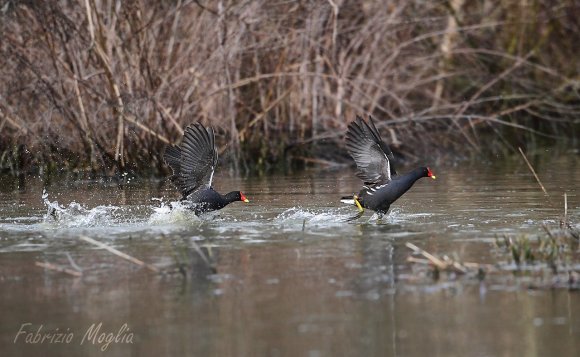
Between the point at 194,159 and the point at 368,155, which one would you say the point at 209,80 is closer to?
the point at 194,159

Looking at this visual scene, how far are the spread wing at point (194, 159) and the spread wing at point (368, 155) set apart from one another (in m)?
1.21

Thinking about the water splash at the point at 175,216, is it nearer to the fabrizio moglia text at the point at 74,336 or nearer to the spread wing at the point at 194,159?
the spread wing at the point at 194,159

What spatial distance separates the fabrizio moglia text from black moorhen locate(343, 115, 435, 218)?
13.8 ft

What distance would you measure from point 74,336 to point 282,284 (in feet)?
4.60

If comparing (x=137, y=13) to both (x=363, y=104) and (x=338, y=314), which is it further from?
(x=338, y=314)

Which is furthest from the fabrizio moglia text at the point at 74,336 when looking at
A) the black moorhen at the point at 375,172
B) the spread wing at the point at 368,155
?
the spread wing at the point at 368,155

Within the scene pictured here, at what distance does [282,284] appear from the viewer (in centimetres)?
618

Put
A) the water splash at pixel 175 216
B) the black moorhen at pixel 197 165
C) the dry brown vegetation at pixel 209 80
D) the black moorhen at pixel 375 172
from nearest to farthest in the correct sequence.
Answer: the water splash at pixel 175 216 → the black moorhen at pixel 375 172 → the black moorhen at pixel 197 165 → the dry brown vegetation at pixel 209 80

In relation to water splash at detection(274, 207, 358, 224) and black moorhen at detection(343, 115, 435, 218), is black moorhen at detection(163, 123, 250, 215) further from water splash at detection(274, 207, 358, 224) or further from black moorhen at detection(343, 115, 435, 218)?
black moorhen at detection(343, 115, 435, 218)

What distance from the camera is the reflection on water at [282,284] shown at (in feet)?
16.5

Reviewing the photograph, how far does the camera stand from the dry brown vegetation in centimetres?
1335

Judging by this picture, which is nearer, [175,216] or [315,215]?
[175,216]

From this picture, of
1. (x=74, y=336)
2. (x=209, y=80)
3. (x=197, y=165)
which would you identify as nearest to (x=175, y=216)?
(x=197, y=165)

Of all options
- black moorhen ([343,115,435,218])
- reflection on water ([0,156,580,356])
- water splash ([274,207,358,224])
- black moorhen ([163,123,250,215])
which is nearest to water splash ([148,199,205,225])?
reflection on water ([0,156,580,356])
